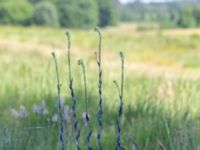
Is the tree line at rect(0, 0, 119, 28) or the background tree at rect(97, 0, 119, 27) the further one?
the background tree at rect(97, 0, 119, 27)

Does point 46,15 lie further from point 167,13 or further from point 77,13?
point 167,13

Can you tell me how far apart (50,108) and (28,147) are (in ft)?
5.74

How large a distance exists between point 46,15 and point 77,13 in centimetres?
848

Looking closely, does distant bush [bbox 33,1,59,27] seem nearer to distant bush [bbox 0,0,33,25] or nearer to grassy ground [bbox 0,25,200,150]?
distant bush [bbox 0,0,33,25]

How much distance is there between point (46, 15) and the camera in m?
61.9

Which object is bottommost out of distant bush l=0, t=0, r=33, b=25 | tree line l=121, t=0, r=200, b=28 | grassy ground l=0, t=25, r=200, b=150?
tree line l=121, t=0, r=200, b=28

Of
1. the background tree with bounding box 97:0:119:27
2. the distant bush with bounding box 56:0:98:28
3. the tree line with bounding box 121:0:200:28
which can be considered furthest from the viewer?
the background tree with bounding box 97:0:119:27

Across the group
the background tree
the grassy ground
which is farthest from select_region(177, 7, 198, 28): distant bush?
the grassy ground

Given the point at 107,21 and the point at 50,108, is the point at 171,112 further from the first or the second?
the point at 107,21

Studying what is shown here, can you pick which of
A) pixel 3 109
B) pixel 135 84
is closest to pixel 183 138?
pixel 3 109

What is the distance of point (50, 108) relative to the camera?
14.1ft

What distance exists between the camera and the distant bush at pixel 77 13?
6812 cm

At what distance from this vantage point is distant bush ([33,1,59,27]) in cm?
6284

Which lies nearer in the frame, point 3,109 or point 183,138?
point 183,138
